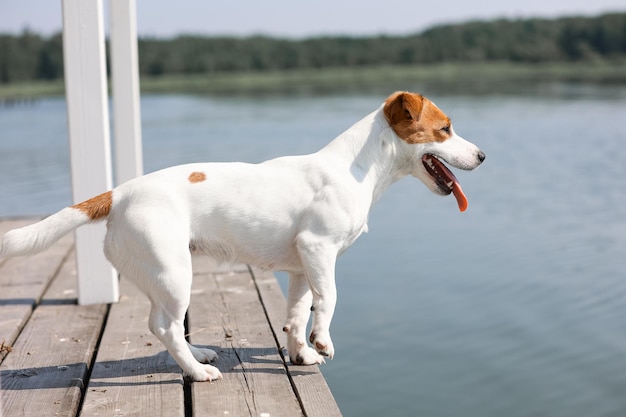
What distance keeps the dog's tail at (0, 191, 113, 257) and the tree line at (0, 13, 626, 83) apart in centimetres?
3878

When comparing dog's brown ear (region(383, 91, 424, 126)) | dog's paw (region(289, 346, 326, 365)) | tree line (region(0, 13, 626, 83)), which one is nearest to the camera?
dog's brown ear (region(383, 91, 424, 126))

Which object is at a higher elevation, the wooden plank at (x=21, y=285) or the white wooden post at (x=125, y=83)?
the white wooden post at (x=125, y=83)

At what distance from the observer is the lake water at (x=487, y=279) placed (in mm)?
5164

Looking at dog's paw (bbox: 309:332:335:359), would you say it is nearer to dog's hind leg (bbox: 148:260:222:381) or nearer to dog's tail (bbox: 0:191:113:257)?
dog's hind leg (bbox: 148:260:222:381)

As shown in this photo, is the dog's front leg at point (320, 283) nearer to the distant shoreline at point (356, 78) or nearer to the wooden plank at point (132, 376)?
the wooden plank at point (132, 376)

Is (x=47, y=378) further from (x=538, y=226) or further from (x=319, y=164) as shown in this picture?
(x=538, y=226)

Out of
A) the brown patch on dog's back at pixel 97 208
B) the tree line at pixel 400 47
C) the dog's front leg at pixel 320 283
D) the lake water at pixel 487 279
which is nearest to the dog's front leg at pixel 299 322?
the dog's front leg at pixel 320 283

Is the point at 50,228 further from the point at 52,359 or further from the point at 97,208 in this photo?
the point at 52,359

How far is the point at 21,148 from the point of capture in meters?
17.8

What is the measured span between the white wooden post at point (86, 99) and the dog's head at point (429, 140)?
176 cm

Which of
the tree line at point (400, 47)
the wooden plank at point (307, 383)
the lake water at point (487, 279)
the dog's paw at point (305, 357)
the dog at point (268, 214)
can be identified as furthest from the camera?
the tree line at point (400, 47)

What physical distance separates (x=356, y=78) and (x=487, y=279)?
40.5m

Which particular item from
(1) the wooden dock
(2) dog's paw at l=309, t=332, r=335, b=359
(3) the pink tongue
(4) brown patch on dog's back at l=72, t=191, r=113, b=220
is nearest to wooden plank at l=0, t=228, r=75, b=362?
(1) the wooden dock

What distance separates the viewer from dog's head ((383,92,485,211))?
3689mm
